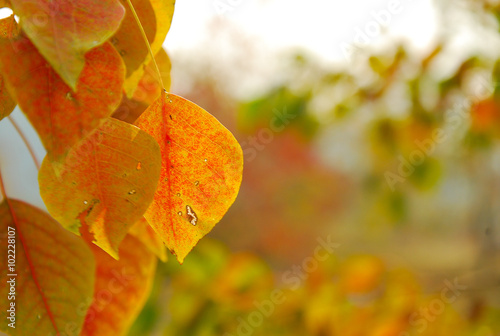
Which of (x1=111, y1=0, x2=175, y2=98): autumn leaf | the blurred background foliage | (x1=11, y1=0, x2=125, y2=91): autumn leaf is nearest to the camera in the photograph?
(x1=11, y1=0, x2=125, y2=91): autumn leaf

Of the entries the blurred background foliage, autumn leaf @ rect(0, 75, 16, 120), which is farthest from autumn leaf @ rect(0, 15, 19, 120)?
the blurred background foliage

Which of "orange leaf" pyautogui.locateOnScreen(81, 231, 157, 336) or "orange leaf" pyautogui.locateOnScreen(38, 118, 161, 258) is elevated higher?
"orange leaf" pyautogui.locateOnScreen(38, 118, 161, 258)

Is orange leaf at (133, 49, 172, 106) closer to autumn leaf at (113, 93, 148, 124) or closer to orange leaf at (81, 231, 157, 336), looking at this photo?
autumn leaf at (113, 93, 148, 124)

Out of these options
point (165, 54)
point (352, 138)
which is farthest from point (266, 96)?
point (352, 138)

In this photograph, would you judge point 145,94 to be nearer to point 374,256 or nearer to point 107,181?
point 107,181

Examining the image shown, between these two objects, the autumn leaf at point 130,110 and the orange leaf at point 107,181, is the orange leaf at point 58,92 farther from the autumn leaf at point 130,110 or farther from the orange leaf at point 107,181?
the autumn leaf at point 130,110
